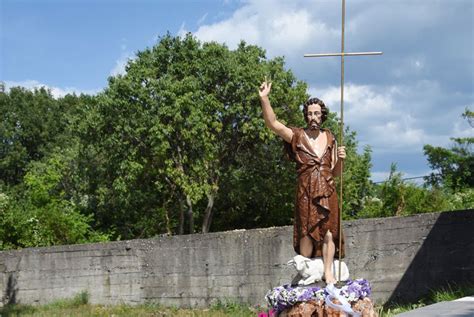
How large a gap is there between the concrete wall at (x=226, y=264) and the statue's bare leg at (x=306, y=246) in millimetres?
5700

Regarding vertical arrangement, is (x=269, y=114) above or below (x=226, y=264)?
above

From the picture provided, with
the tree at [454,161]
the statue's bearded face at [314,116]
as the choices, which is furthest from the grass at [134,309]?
the tree at [454,161]

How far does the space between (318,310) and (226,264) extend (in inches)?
313

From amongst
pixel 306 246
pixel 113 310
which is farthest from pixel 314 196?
pixel 113 310

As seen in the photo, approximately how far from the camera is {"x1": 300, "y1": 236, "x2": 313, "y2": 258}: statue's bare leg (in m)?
6.04

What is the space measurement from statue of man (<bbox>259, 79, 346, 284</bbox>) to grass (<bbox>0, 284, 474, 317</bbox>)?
197 inches

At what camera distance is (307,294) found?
5.82 m

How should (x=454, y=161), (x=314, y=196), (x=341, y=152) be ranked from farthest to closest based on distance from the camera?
(x=454, y=161) → (x=341, y=152) → (x=314, y=196)

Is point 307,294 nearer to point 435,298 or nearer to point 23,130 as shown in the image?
point 435,298

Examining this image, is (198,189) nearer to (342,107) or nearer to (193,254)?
(193,254)

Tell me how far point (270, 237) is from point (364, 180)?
407 inches

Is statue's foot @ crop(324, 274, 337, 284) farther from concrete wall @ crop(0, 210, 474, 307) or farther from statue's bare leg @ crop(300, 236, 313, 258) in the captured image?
concrete wall @ crop(0, 210, 474, 307)

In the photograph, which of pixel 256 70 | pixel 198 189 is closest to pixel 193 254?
pixel 198 189

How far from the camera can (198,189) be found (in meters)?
19.9
